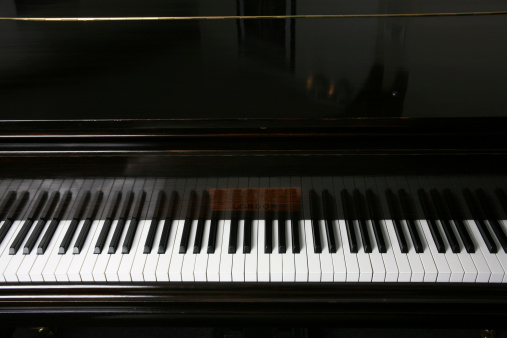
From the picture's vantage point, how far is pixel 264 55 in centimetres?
151

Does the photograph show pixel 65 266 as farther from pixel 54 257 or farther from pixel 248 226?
pixel 248 226

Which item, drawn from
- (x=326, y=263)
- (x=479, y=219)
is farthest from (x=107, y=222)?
(x=479, y=219)

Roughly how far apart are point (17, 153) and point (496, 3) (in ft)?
6.66

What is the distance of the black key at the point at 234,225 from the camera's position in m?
1.30

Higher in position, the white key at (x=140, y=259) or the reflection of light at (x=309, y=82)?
the reflection of light at (x=309, y=82)

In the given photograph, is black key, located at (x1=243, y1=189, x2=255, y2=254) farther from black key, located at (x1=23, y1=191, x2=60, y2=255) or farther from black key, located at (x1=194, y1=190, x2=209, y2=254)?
black key, located at (x1=23, y1=191, x2=60, y2=255)

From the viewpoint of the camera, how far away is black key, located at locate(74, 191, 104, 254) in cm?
131

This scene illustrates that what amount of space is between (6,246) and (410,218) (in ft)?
4.18

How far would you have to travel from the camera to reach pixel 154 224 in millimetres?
1370

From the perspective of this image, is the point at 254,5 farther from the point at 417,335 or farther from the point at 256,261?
the point at 417,335

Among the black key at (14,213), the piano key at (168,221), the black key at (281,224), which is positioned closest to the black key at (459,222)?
the black key at (281,224)

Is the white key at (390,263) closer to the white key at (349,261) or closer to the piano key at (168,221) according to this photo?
the white key at (349,261)

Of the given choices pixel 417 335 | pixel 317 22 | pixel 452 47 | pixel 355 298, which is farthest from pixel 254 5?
pixel 417 335

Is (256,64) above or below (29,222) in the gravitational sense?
above
